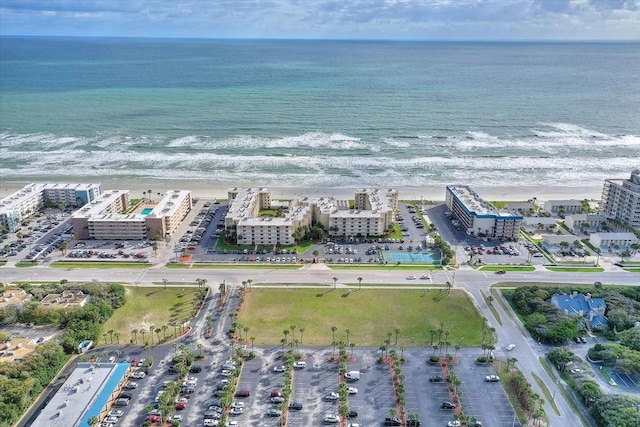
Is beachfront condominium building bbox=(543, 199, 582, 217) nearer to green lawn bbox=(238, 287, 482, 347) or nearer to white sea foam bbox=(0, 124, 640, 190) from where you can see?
→ white sea foam bbox=(0, 124, 640, 190)

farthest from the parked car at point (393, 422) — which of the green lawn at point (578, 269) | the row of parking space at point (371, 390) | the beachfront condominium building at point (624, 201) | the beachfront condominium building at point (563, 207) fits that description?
the beachfront condominium building at point (624, 201)

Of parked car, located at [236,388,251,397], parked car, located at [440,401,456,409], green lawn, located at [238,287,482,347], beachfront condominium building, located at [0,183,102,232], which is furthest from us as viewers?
beachfront condominium building, located at [0,183,102,232]

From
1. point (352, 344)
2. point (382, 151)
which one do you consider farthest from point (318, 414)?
point (382, 151)

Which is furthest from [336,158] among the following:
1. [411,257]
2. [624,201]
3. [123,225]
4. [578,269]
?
[578,269]

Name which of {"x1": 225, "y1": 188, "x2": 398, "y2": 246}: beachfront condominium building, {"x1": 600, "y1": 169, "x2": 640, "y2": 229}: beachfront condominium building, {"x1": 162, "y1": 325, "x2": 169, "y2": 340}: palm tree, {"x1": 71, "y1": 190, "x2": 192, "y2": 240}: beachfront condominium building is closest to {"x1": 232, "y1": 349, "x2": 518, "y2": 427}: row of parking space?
{"x1": 162, "y1": 325, "x2": 169, "y2": 340}: palm tree

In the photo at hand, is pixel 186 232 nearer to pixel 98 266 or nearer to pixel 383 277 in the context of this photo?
pixel 98 266

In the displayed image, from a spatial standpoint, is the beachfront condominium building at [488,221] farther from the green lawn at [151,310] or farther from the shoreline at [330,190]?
the green lawn at [151,310]
